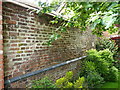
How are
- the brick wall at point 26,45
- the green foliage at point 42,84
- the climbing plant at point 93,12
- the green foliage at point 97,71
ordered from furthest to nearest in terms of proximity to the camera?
the green foliage at point 97,71 → the green foliage at point 42,84 → the brick wall at point 26,45 → the climbing plant at point 93,12

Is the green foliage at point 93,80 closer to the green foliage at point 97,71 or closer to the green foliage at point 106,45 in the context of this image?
the green foliage at point 97,71

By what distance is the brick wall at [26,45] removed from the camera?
208 cm

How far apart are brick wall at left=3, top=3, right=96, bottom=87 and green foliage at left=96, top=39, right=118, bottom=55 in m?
4.61

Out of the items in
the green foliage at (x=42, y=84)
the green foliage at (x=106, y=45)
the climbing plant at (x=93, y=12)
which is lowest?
the green foliage at (x=42, y=84)

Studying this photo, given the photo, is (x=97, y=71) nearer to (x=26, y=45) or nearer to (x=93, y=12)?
(x=93, y=12)

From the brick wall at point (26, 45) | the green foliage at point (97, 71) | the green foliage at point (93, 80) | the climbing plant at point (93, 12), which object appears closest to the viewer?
the climbing plant at point (93, 12)

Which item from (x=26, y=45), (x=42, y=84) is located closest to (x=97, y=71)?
(x=42, y=84)

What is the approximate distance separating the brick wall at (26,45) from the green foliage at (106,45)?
461 centimetres

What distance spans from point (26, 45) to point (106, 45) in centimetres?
659

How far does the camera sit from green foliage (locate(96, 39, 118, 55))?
23.6 ft

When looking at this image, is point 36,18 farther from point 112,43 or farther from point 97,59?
point 112,43

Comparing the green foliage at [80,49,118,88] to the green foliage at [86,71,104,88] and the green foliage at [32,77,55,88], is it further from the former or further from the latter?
the green foliage at [32,77,55,88]

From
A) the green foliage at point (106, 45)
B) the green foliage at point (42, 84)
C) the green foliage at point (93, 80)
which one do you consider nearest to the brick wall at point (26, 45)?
the green foliage at point (42, 84)

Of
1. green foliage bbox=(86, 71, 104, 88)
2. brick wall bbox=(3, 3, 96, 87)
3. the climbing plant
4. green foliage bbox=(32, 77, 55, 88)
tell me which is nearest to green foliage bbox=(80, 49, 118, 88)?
green foliage bbox=(86, 71, 104, 88)
